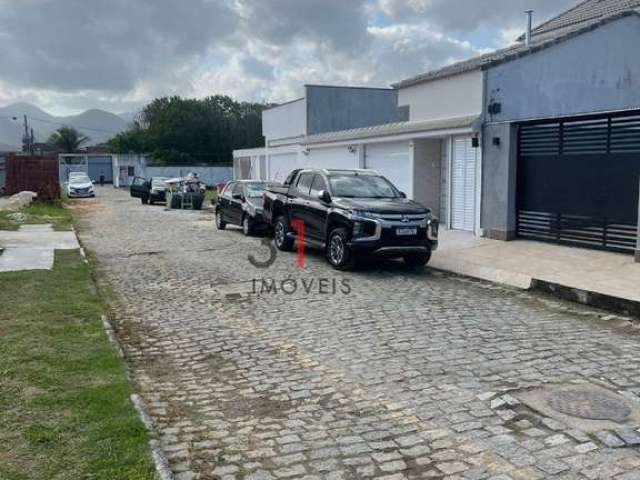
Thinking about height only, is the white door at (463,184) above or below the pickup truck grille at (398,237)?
above

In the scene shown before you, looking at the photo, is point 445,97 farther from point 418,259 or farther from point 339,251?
point 339,251

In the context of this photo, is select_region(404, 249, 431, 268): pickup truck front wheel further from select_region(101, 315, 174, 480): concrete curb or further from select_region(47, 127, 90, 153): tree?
select_region(47, 127, 90, 153): tree

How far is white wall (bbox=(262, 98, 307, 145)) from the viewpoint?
34.7 meters

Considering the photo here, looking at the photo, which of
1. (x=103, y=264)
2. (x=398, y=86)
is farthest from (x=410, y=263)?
(x=398, y=86)

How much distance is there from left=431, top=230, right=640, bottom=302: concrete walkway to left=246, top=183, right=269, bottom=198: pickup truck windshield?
5.69m

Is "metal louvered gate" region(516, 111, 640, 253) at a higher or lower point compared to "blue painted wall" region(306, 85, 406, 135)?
lower

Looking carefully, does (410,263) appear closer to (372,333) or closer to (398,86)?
(372,333)

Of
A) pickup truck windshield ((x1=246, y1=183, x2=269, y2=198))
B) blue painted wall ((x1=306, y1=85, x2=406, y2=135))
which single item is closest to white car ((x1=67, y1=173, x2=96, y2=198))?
blue painted wall ((x1=306, y1=85, x2=406, y2=135))

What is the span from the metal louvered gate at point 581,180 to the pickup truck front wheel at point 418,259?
3.42 metres

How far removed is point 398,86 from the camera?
20266 mm

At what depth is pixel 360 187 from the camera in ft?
41.2

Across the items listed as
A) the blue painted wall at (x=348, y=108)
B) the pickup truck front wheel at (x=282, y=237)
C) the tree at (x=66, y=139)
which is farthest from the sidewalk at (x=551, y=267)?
the tree at (x=66, y=139)

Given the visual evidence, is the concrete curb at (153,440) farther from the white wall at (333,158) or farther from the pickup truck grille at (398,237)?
the white wall at (333,158)

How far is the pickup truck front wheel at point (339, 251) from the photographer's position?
1137 centimetres
